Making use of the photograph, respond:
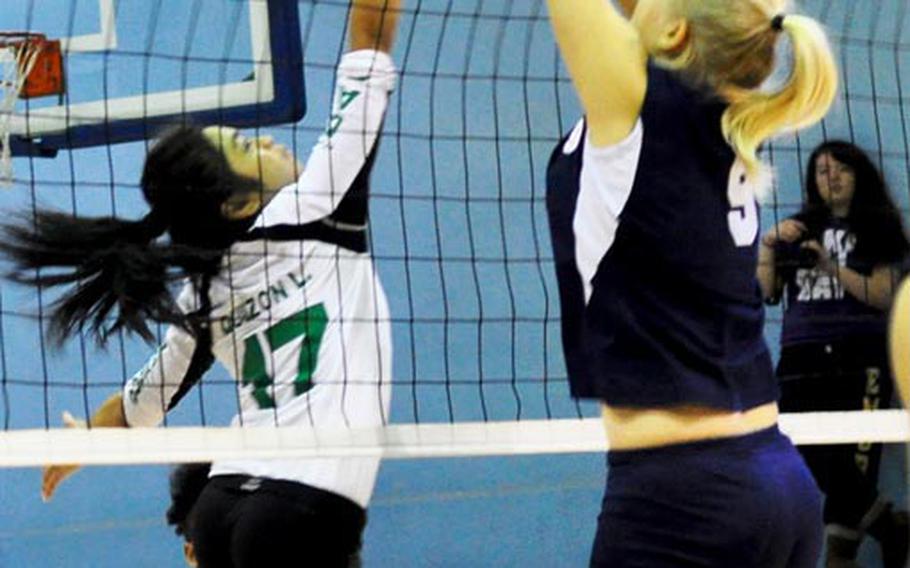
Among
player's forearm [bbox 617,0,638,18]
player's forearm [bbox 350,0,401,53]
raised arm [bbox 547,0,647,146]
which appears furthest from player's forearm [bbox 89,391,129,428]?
raised arm [bbox 547,0,647,146]

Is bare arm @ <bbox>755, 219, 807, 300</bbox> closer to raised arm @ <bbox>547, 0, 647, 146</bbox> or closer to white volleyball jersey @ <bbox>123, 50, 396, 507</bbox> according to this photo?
white volleyball jersey @ <bbox>123, 50, 396, 507</bbox>

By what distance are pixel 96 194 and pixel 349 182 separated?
223 cm

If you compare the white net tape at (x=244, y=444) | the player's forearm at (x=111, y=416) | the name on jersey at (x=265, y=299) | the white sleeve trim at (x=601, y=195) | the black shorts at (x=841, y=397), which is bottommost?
the black shorts at (x=841, y=397)

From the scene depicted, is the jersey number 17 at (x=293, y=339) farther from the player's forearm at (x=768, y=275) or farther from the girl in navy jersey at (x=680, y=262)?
the player's forearm at (x=768, y=275)

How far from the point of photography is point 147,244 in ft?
10.0

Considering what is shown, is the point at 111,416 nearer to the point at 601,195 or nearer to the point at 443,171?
the point at 601,195

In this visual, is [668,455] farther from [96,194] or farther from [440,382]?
[96,194]

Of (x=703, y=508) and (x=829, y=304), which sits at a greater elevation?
(x=703, y=508)

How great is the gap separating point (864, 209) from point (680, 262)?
3027 mm

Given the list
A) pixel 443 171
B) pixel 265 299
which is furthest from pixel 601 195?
pixel 443 171

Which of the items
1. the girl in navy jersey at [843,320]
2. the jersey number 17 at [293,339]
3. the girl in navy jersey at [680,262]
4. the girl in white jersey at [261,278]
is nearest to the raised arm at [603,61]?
the girl in navy jersey at [680,262]

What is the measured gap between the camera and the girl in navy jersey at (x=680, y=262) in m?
1.94

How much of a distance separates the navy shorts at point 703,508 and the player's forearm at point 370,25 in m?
1.25

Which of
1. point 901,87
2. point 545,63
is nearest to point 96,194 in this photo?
point 545,63
